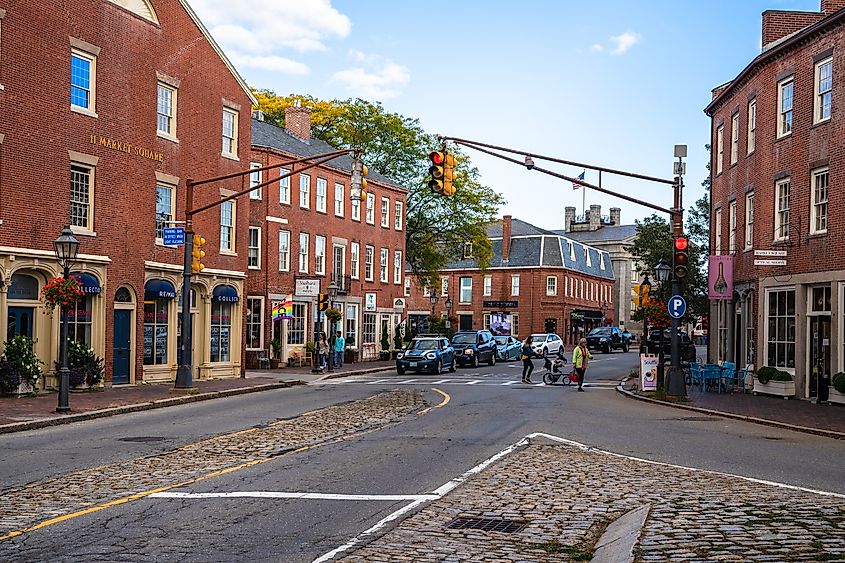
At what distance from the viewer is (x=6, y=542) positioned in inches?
334

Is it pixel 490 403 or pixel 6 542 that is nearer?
pixel 6 542

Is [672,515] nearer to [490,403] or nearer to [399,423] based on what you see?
[399,423]

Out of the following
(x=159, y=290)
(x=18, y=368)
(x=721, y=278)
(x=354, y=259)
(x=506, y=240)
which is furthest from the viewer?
(x=506, y=240)

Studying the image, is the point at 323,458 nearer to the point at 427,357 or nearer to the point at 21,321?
the point at 21,321

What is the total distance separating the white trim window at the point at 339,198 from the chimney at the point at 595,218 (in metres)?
66.1

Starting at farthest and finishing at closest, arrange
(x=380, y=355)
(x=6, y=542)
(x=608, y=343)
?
(x=608, y=343)
(x=380, y=355)
(x=6, y=542)

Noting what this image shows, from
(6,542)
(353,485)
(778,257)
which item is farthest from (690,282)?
(6,542)

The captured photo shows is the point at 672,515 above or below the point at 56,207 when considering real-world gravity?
below

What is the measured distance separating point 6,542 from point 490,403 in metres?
18.3

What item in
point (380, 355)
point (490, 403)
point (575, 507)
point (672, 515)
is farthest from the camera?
point (380, 355)

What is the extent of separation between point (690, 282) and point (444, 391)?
99.7ft

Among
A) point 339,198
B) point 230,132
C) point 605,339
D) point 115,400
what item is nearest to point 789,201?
point 230,132

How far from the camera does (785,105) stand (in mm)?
29734

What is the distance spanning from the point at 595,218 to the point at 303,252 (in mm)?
71045
